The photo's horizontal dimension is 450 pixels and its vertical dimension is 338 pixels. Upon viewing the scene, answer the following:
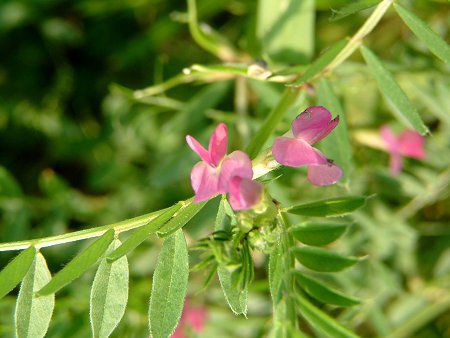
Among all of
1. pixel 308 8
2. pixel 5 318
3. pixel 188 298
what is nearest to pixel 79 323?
pixel 5 318

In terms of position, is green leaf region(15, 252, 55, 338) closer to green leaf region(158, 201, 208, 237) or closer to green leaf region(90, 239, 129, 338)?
green leaf region(90, 239, 129, 338)

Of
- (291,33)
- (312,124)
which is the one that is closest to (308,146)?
(312,124)

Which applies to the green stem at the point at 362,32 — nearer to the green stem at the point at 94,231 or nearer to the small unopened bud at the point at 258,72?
the small unopened bud at the point at 258,72

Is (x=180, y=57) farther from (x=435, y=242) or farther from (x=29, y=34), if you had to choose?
(x=435, y=242)

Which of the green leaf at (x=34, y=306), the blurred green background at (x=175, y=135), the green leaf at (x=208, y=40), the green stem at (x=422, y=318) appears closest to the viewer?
the green leaf at (x=34, y=306)

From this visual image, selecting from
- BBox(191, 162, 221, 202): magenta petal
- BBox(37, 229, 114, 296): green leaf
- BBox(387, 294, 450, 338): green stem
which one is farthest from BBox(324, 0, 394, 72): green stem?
BBox(387, 294, 450, 338): green stem

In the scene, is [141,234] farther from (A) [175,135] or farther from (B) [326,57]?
(A) [175,135]

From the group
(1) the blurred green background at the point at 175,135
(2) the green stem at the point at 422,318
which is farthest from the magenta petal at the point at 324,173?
(2) the green stem at the point at 422,318
